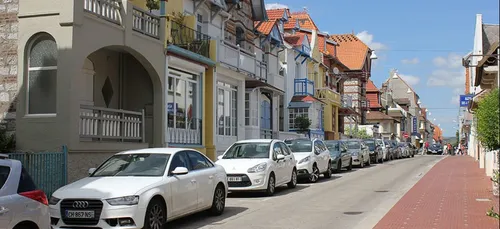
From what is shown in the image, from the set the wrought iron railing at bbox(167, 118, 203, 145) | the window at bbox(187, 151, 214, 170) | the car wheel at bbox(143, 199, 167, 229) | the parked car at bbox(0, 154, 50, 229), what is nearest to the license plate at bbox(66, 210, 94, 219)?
the car wheel at bbox(143, 199, 167, 229)

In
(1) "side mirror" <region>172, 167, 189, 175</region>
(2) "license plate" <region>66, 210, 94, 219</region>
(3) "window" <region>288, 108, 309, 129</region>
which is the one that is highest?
(3) "window" <region>288, 108, 309, 129</region>

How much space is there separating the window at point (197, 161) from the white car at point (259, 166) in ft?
11.5

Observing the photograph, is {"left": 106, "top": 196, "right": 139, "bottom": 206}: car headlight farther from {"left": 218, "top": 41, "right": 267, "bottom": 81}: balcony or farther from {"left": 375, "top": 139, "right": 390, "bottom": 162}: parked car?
{"left": 375, "top": 139, "right": 390, "bottom": 162}: parked car

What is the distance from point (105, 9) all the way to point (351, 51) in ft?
157

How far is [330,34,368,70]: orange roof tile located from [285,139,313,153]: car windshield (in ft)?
125

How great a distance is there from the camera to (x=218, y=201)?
39.7 ft

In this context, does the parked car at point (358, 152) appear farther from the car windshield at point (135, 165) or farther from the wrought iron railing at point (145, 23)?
the car windshield at point (135, 165)

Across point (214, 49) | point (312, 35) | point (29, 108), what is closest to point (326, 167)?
point (214, 49)

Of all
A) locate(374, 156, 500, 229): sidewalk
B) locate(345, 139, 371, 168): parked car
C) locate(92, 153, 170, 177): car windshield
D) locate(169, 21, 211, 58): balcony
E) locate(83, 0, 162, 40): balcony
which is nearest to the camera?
locate(92, 153, 170, 177): car windshield

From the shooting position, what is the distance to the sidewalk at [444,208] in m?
10.7

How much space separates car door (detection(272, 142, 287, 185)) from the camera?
54.5ft

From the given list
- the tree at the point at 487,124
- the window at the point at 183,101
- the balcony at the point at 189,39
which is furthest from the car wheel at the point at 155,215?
the balcony at the point at 189,39

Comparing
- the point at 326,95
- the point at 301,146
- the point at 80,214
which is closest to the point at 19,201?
the point at 80,214

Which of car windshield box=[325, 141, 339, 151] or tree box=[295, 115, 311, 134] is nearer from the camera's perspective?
car windshield box=[325, 141, 339, 151]
